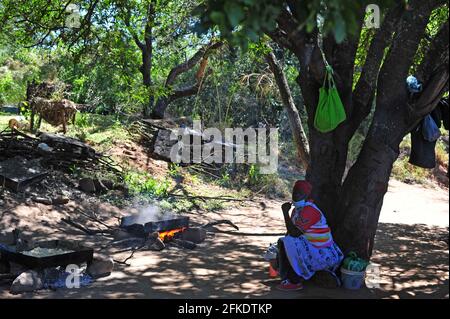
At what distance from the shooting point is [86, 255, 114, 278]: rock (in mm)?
6098

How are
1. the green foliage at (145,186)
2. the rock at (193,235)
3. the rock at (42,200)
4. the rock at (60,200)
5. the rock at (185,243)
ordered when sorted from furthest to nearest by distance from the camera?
the green foliage at (145,186) → the rock at (60,200) → the rock at (42,200) → the rock at (193,235) → the rock at (185,243)

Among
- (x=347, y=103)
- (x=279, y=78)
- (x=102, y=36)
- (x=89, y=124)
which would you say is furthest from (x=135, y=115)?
(x=347, y=103)

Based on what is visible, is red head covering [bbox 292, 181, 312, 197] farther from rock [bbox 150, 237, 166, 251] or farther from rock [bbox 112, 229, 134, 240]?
rock [bbox 112, 229, 134, 240]

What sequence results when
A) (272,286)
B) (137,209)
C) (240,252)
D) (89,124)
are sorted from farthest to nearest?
(89,124)
(137,209)
(240,252)
(272,286)

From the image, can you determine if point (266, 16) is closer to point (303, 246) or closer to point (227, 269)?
point (303, 246)

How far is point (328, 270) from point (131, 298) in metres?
2.03

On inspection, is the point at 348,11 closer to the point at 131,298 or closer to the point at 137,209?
the point at 131,298

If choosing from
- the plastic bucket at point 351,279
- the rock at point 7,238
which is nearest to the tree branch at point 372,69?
the plastic bucket at point 351,279

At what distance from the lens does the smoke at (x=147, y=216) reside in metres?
8.61

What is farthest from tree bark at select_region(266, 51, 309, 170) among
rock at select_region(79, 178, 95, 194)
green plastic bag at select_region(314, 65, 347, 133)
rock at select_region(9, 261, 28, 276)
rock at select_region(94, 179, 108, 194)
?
rock at select_region(9, 261, 28, 276)

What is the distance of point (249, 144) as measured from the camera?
16.0 meters

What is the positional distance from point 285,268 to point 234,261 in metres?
1.79

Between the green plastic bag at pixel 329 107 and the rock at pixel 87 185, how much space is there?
228 inches

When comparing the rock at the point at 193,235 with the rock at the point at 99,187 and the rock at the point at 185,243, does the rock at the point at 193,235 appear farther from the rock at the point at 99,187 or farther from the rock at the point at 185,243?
the rock at the point at 99,187
